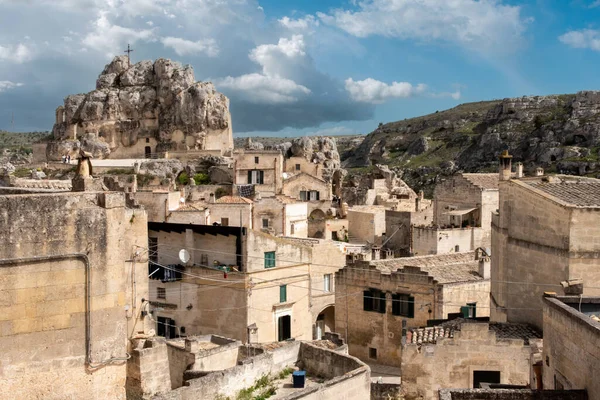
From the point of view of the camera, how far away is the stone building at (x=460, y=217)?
4034 centimetres

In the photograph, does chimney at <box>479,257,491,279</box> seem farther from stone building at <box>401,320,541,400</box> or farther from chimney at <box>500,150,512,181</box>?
stone building at <box>401,320,541,400</box>

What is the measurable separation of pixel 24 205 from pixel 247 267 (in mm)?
17575

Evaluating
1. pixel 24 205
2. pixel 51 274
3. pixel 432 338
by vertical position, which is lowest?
pixel 432 338

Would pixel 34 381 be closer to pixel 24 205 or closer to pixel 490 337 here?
pixel 24 205

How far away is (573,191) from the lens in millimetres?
19266

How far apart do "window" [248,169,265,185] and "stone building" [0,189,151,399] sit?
175 feet

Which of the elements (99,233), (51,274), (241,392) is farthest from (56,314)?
(241,392)

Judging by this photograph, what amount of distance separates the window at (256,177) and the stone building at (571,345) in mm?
51432

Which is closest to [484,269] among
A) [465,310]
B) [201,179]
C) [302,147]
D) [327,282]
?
[465,310]

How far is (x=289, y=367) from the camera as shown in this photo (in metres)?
15.8

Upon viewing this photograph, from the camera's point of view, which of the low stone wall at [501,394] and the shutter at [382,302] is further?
the shutter at [382,302]

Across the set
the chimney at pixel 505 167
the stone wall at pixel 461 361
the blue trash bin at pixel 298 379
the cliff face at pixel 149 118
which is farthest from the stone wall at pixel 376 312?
the cliff face at pixel 149 118

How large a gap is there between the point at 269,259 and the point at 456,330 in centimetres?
1111

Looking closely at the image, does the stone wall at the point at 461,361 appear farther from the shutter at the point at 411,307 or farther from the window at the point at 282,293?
the window at the point at 282,293
